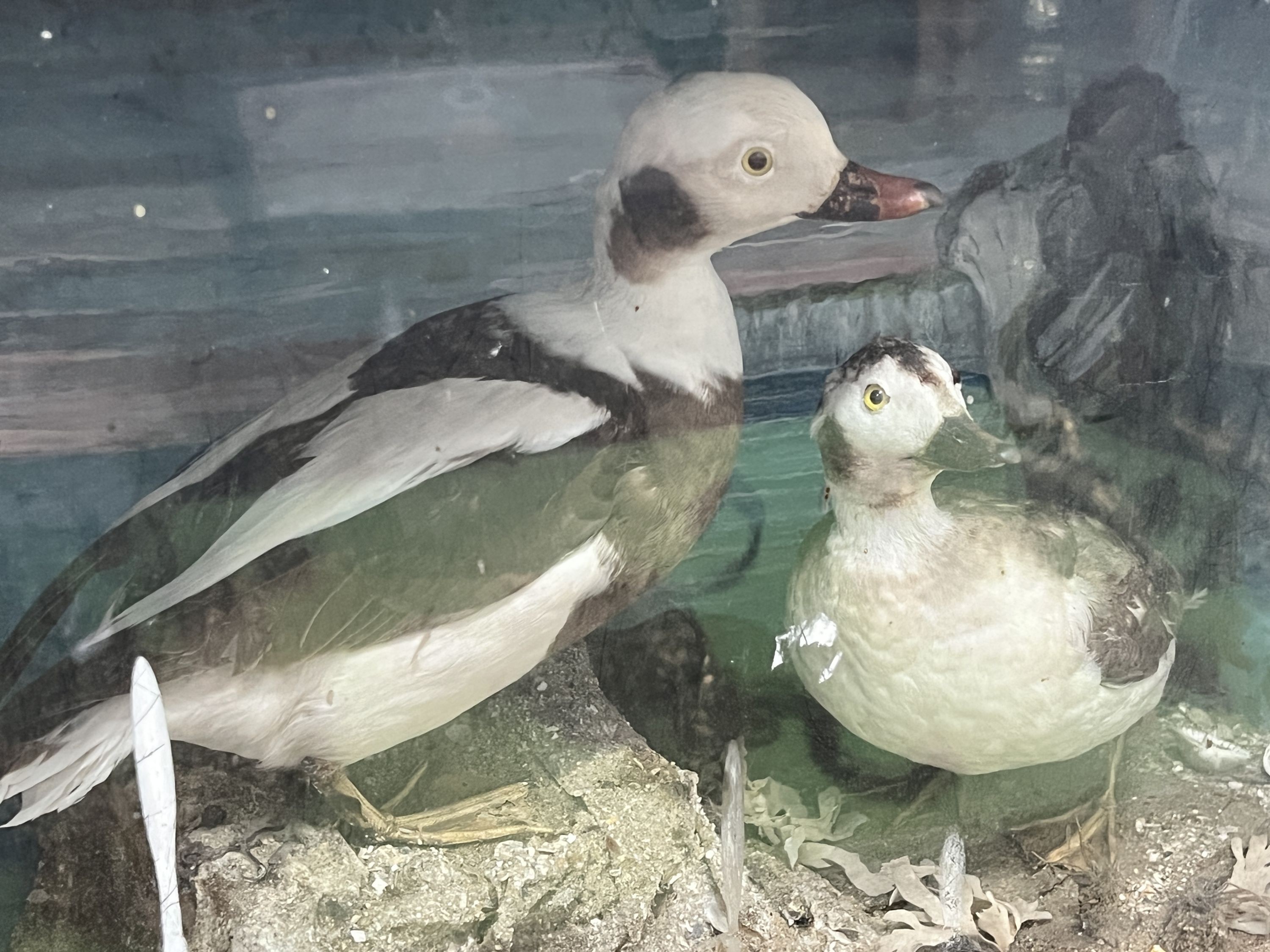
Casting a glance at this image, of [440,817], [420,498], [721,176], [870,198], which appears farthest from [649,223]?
[440,817]

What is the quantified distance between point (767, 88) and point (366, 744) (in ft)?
2.30

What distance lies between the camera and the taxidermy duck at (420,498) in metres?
0.88

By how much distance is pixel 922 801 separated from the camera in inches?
44.4

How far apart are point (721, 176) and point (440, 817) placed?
0.67 metres

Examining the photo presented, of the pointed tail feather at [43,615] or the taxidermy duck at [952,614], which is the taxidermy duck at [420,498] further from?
the taxidermy duck at [952,614]

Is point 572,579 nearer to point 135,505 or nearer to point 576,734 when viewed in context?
point 576,734

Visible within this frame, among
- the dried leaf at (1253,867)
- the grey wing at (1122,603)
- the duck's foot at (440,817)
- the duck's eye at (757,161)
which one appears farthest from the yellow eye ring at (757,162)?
the dried leaf at (1253,867)

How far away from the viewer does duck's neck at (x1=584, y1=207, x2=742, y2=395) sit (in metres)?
0.91

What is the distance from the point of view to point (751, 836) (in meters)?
1.09

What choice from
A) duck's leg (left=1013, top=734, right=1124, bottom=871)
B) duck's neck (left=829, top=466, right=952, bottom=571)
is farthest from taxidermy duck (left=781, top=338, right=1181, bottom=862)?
duck's leg (left=1013, top=734, right=1124, bottom=871)

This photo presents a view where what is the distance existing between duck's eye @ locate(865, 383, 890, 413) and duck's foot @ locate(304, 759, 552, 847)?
51 cm

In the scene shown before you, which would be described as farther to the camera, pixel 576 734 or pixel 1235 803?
pixel 1235 803

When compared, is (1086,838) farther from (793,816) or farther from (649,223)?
(649,223)

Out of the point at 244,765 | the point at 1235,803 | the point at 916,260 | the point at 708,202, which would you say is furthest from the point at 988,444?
the point at 244,765
